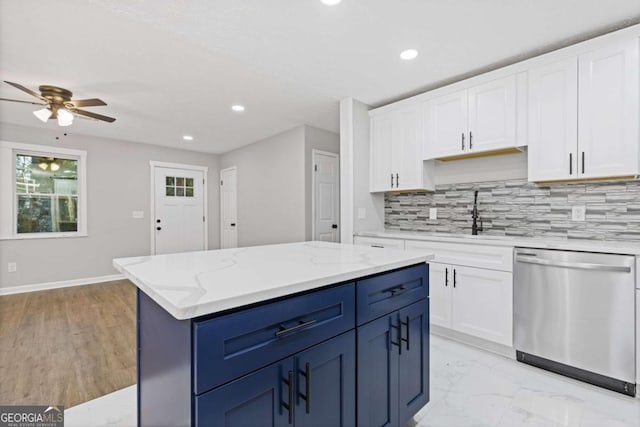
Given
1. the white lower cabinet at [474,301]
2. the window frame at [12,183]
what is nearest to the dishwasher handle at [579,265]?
the white lower cabinet at [474,301]

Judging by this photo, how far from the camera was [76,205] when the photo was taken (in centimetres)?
491

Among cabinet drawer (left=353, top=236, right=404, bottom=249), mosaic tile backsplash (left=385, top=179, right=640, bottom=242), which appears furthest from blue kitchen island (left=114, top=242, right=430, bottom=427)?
mosaic tile backsplash (left=385, top=179, right=640, bottom=242)

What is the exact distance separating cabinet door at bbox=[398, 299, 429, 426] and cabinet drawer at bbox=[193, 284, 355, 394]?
44 cm

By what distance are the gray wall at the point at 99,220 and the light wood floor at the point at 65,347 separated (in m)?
0.56

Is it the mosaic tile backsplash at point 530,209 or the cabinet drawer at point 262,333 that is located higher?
the mosaic tile backsplash at point 530,209

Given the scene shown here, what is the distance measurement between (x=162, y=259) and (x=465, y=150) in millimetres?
2602

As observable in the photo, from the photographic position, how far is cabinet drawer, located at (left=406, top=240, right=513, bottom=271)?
2301 mm

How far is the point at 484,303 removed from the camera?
2414 millimetres

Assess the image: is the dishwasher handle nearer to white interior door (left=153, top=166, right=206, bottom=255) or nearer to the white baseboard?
white interior door (left=153, top=166, right=206, bottom=255)

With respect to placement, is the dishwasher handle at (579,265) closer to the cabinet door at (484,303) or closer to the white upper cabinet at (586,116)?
the cabinet door at (484,303)

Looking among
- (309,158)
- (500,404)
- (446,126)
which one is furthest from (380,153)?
(500,404)

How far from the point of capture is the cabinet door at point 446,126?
2.79m

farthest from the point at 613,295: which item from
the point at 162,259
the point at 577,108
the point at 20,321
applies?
the point at 20,321

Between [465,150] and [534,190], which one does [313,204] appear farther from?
[534,190]
